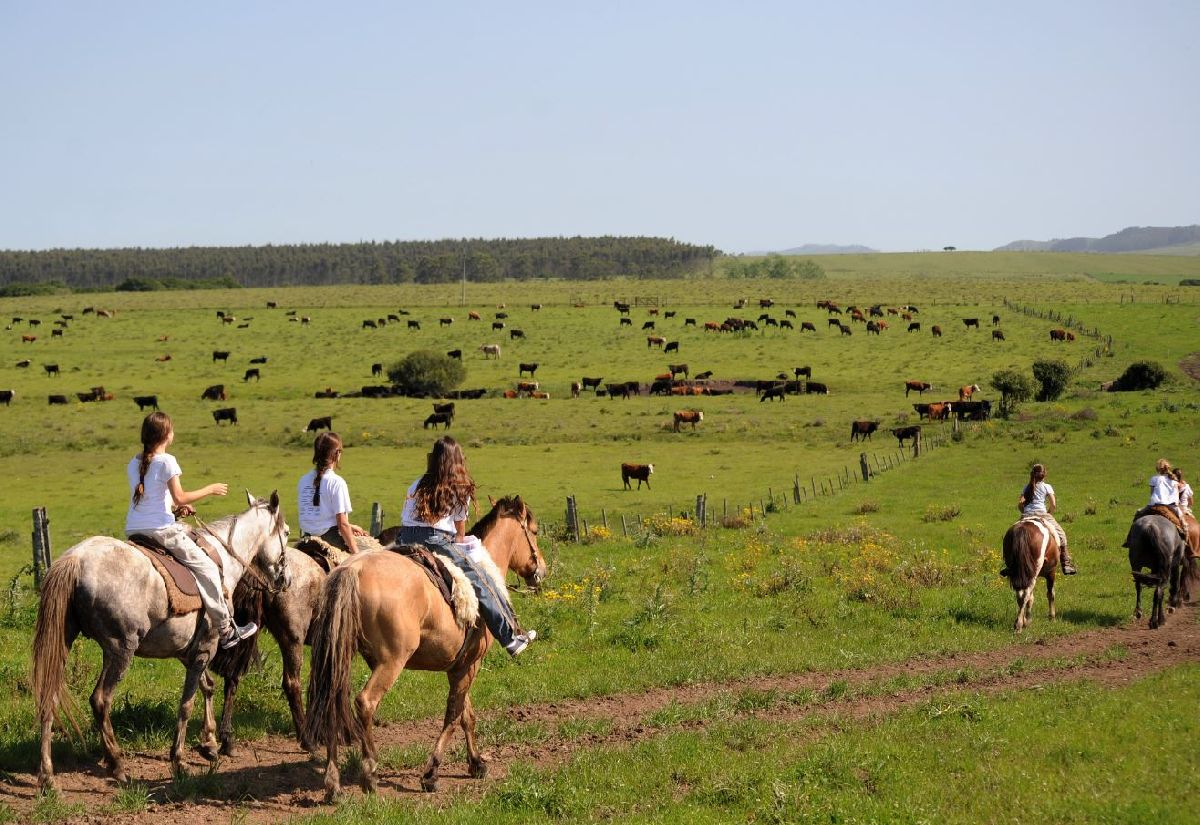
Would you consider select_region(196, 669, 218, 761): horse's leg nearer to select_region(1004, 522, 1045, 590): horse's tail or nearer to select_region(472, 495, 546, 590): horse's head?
select_region(472, 495, 546, 590): horse's head

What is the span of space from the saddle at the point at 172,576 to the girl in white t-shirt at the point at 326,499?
1.25 metres

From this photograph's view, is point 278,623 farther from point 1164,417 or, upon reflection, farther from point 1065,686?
point 1164,417

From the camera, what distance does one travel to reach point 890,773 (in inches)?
361

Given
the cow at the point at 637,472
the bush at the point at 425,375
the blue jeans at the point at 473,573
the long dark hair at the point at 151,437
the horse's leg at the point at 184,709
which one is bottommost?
the cow at the point at 637,472

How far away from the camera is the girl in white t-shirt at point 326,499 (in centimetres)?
1034

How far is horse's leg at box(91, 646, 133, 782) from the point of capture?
29.2 feet

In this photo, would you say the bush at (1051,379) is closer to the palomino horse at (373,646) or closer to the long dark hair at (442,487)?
the long dark hair at (442,487)

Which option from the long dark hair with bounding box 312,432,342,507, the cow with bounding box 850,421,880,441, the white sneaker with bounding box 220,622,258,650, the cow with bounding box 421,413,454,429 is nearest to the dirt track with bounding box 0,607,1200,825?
the white sneaker with bounding box 220,622,258,650

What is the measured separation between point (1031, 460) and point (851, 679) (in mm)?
27110

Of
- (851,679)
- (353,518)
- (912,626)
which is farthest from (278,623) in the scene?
(353,518)

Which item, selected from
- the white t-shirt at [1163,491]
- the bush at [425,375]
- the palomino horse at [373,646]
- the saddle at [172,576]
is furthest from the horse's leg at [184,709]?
the bush at [425,375]

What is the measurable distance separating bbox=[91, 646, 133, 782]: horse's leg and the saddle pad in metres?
2.27

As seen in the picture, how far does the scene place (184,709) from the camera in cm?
950

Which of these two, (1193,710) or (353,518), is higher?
(1193,710)
